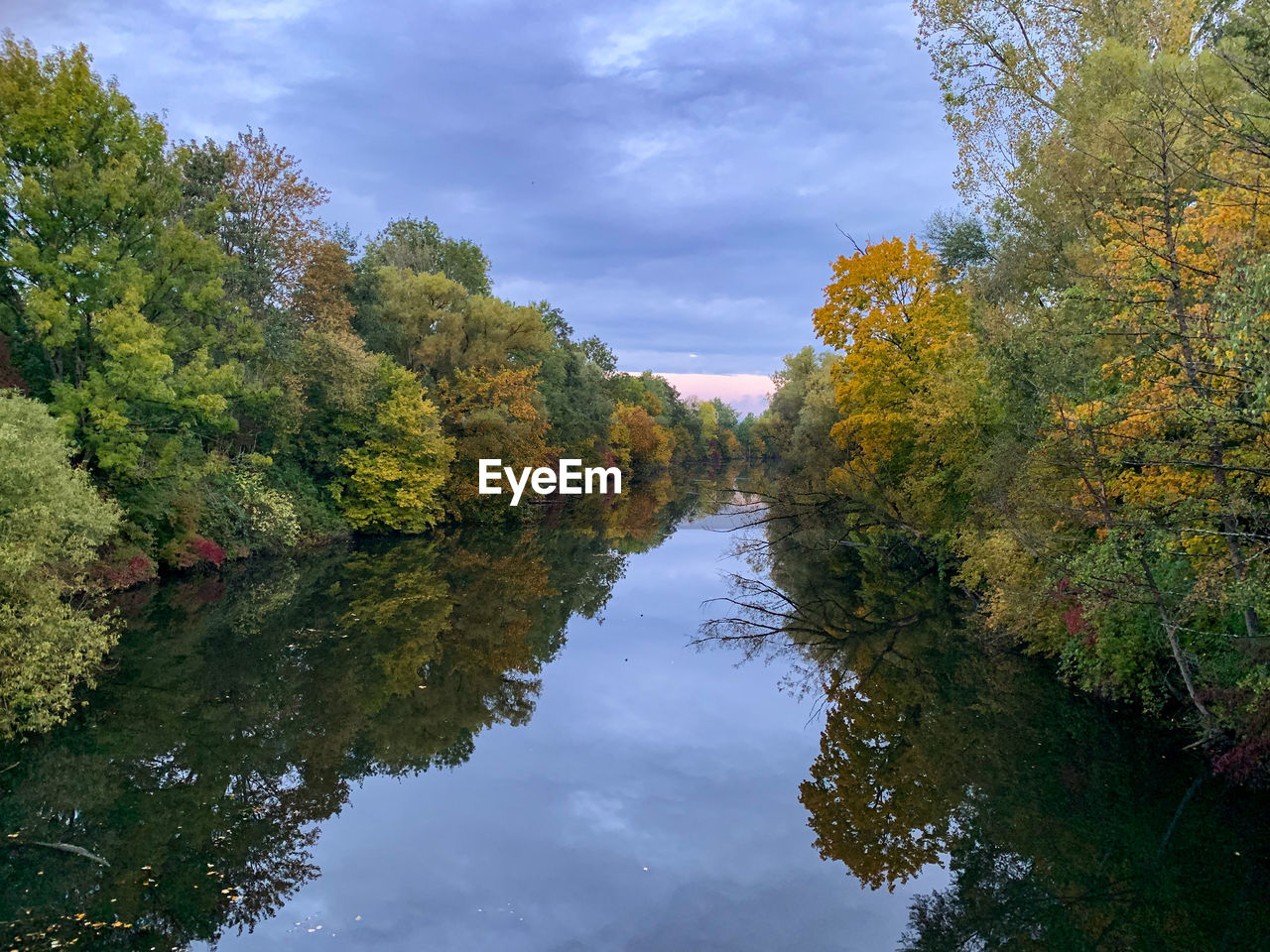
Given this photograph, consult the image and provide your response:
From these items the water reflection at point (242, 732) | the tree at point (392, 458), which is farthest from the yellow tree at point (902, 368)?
the tree at point (392, 458)

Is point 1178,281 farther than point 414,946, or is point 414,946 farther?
point 1178,281

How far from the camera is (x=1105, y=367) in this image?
1183cm

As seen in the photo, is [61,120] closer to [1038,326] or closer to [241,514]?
[241,514]

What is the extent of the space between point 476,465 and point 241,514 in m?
15.1

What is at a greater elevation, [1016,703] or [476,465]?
[476,465]

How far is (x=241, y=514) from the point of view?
1150 inches

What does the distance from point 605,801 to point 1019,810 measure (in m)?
5.73

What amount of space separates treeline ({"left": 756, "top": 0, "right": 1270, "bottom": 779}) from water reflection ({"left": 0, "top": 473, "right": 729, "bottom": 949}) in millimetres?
10449

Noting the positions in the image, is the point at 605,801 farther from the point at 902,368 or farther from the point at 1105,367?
the point at 902,368

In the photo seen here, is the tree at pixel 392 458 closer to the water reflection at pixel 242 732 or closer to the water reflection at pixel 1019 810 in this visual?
the water reflection at pixel 242 732

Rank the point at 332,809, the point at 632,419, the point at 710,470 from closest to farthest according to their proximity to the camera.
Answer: the point at 332,809 < the point at 632,419 < the point at 710,470

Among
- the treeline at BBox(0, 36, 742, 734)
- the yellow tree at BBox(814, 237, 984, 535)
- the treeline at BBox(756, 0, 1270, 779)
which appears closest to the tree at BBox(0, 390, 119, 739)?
the treeline at BBox(0, 36, 742, 734)

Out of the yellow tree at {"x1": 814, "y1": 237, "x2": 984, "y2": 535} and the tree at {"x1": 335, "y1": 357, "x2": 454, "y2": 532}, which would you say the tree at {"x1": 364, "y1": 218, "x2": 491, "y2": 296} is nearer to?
the tree at {"x1": 335, "y1": 357, "x2": 454, "y2": 532}

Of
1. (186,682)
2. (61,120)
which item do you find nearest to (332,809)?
(186,682)
